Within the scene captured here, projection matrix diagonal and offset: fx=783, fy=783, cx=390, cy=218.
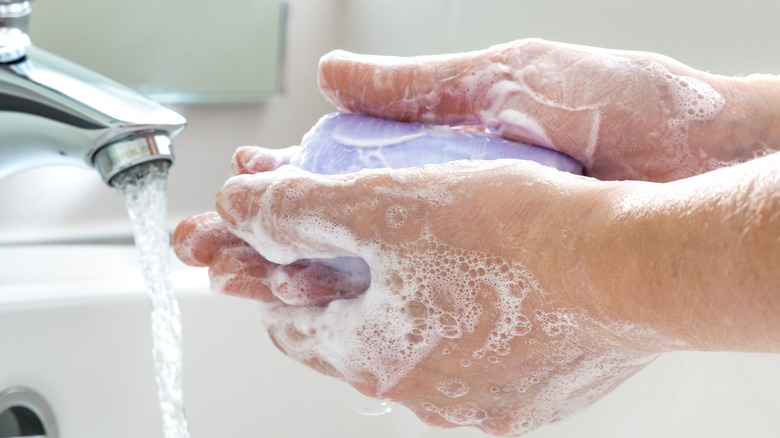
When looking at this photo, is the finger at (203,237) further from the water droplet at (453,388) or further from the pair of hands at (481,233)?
the water droplet at (453,388)

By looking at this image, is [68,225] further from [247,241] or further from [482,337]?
[482,337]

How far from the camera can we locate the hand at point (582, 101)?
58 cm

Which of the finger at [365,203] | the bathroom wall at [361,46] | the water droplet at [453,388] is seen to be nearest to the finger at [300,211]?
the finger at [365,203]

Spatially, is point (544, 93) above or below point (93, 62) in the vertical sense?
above

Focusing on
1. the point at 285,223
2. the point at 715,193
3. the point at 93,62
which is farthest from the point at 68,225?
the point at 715,193

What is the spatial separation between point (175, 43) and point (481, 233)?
62 cm

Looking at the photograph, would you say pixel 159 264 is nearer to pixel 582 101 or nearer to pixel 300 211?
pixel 300 211

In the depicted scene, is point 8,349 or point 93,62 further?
point 93,62

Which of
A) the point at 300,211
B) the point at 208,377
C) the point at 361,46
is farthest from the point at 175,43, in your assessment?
the point at 300,211

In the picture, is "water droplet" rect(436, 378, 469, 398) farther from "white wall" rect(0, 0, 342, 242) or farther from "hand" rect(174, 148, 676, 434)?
"white wall" rect(0, 0, 342, 242)

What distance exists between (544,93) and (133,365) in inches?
18.4

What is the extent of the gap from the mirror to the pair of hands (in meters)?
0.38

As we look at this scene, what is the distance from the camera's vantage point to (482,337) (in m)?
0.48

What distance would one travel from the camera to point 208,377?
0.79 meters
